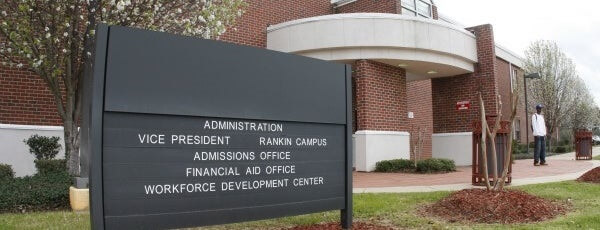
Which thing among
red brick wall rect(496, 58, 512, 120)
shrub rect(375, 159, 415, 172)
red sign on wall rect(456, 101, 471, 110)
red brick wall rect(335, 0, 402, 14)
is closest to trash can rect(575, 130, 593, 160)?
red sign on wall rect(456, 101, 471, 110)

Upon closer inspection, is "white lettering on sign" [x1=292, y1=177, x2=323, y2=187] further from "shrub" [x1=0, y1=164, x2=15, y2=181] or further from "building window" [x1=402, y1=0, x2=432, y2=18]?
"building window" [x1=402, y1=0, x2=432, y2=18]

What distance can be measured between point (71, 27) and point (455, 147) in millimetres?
12731

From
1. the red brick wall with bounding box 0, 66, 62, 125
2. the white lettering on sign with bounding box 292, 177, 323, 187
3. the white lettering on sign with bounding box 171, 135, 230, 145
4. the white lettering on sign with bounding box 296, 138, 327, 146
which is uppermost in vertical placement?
the red brick wall with bounding box 0, 66, 62, 125

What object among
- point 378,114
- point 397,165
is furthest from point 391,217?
point 378,114

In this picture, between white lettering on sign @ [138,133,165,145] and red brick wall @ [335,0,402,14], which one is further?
red brick wall @ [335,0,402,14]

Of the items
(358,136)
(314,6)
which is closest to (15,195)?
(358,136)

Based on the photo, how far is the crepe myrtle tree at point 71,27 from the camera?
836cm

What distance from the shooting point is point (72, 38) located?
8.70 m

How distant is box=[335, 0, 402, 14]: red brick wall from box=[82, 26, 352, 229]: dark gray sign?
12.1 m

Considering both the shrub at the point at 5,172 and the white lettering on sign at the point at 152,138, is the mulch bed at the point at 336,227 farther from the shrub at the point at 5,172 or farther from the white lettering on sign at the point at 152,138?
the shrub at the point at 5,172

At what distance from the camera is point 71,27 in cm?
870

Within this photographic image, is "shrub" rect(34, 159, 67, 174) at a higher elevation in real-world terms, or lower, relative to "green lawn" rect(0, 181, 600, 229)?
higher

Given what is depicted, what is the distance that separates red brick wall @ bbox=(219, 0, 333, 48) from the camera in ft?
49.0

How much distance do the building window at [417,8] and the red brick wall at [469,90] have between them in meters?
2.52
